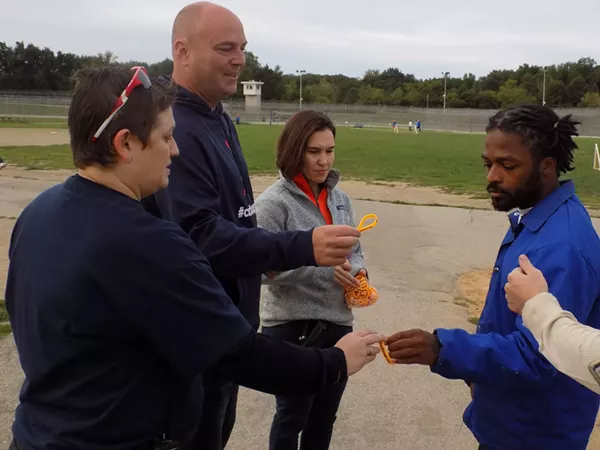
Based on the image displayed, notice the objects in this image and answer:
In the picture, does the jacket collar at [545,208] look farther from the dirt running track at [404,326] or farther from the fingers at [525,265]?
the dirt running track at [404,326]

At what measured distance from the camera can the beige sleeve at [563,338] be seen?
1.71 metres

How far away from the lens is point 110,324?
1.62 m

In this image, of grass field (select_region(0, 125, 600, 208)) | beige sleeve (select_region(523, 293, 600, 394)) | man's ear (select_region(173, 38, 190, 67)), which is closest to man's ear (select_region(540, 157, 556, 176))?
beige sleeve (select_region(523, 293, 600, 394))

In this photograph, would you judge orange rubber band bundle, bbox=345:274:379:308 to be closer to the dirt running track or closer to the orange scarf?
the orange scarf

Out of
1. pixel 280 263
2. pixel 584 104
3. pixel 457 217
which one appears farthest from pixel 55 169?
pixel 584 104

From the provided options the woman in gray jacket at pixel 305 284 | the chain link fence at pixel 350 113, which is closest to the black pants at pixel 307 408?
the woman in gray jacket at pixel 305 284

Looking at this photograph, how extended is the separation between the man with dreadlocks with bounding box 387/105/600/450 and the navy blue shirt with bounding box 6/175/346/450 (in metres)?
0.92

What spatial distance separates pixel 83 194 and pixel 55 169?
18.3 m

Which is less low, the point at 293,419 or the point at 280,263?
the point at 280,263

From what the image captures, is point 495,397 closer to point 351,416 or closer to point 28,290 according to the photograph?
point 28,290

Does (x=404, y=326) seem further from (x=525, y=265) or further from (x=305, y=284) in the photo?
(x=525, y=265)

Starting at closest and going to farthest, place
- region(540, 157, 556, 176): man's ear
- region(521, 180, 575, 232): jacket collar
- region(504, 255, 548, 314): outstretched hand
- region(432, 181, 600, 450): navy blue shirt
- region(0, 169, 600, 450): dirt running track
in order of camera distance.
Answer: region(504, 255, 548, 314): outstretched hand
region(432, 181, 600, 450): navy blue shirt
region(521, 180, 575, 232): jacket collar
region(540, 157, 556, 176): man's ear
region(0, 169, 600, 450): dirt running track

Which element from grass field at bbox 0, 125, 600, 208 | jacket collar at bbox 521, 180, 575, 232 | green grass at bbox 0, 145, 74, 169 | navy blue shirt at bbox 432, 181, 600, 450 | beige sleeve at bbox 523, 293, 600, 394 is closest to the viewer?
beige sleeve at bbox 523, 293, 600, 394

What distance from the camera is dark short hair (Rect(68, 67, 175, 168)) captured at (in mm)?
1625
